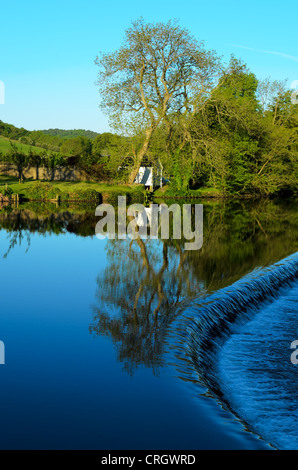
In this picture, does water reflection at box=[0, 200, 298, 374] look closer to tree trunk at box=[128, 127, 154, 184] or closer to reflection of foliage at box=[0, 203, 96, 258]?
reflection of foliage at box=[0, 203, 96, 258]

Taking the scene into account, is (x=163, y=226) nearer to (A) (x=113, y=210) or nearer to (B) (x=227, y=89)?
(A) (x=113, y=210)

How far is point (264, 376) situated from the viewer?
7547 millimetres

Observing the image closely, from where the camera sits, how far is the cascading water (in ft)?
20.8

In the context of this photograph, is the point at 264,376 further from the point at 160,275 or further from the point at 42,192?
the point at 42,192

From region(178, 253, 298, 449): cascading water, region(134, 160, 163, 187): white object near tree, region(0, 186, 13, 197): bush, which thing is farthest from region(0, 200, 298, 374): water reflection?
region(134, 160, 163, 187): white object near tree

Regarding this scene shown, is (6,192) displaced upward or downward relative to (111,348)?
upward

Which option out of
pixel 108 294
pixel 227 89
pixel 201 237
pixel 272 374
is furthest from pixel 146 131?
pixel 272 374

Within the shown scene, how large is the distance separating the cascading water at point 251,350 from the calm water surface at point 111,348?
0.49 feet

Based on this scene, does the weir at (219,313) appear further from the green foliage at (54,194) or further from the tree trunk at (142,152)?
the tree trunk at (142,152)

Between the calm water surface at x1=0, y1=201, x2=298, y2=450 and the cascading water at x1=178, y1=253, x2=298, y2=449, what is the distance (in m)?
Answer: 0.15

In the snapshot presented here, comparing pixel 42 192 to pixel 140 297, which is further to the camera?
pixel 42 192

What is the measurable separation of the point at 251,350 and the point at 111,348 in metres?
2.43

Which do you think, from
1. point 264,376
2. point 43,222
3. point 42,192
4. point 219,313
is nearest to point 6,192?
point 42,192

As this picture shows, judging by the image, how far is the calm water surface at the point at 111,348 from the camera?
5.39 metres
